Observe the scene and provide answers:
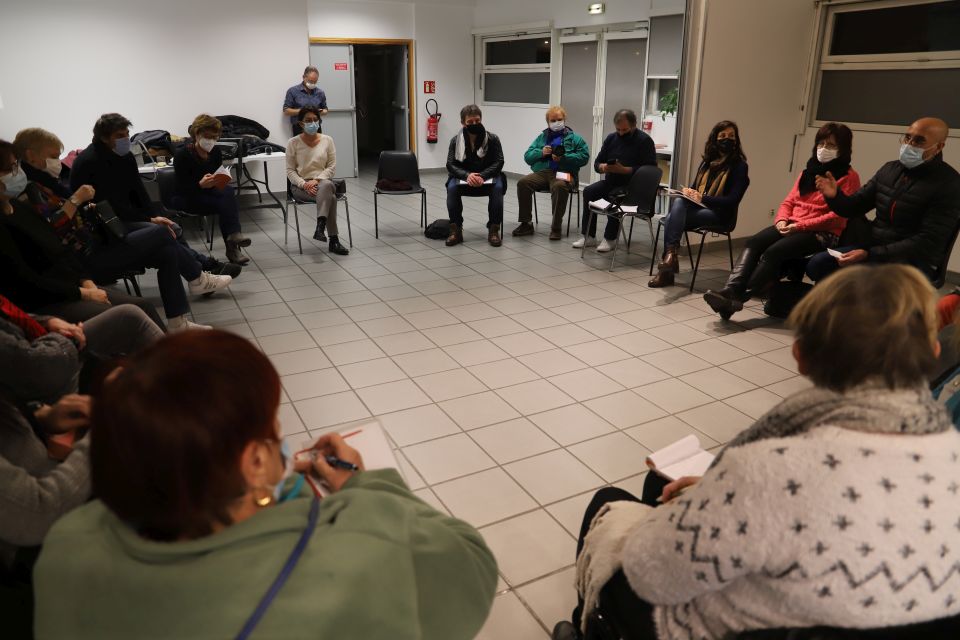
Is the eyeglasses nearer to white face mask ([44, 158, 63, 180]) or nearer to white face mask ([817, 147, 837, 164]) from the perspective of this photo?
white face mask ([817, 147, 837, 164])

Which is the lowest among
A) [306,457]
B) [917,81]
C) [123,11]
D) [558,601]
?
[558,601]

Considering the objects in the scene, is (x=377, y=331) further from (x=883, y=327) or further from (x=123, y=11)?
(x=123, y=11)

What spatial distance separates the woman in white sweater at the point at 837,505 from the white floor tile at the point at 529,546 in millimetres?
972

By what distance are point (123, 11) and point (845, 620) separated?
8.78 m

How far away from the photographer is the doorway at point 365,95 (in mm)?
9344

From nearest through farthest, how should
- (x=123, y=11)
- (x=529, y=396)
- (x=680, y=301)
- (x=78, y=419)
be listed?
1. (x=78, y=419)
2. (x=529, y=396)
3. (x=680, y=301)
4. (x=123, y=11)

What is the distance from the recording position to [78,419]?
1701 mm

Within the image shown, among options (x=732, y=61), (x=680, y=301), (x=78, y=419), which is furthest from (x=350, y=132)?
(x=78, y=419)

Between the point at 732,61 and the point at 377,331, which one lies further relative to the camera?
the point at 732,61

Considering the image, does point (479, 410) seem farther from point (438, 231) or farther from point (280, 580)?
point (438, 231)

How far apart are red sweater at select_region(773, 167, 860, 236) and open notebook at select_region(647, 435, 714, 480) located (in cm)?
300

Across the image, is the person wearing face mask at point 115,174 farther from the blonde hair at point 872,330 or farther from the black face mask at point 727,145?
the blonde hair at point 872,330

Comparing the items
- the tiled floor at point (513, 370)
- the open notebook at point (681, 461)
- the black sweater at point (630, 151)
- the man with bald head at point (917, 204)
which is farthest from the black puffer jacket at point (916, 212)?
the open notebook at point (681, 461)

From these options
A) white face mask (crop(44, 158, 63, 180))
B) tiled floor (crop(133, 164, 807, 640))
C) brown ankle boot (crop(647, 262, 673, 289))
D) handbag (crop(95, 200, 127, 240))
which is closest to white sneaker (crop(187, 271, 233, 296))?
tiled floor (crop(133, 164, 807, 640))
